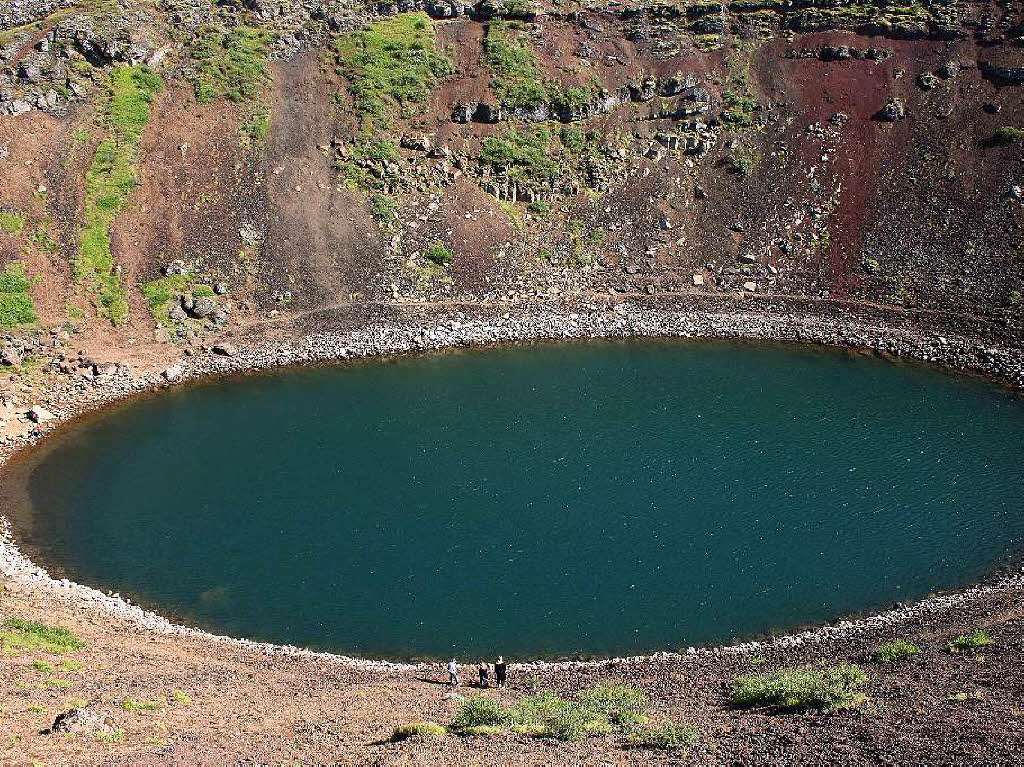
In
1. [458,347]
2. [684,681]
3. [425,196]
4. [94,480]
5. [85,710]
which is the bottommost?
[85,710]

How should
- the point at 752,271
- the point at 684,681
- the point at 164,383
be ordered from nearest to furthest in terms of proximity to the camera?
the point at 684,681
the point at 164,383
the point at 752,271

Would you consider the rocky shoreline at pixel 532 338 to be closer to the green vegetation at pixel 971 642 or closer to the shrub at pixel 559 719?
the green vegetation at pixel 971 642

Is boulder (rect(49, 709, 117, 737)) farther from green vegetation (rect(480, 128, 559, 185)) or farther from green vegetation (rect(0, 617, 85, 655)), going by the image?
green vegetation (rect(480, 128, 559, 185))

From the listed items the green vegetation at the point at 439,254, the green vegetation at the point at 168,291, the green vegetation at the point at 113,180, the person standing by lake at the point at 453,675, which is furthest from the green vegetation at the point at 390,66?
the person standing by lake at the point at 453,675

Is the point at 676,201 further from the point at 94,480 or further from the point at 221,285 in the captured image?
the point at 94,480

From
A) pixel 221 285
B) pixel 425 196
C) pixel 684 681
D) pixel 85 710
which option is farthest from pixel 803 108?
pixel 85 710

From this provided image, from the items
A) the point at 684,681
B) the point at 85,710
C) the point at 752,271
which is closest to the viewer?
the point at 85,710

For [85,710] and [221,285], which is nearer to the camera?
[85,710]
